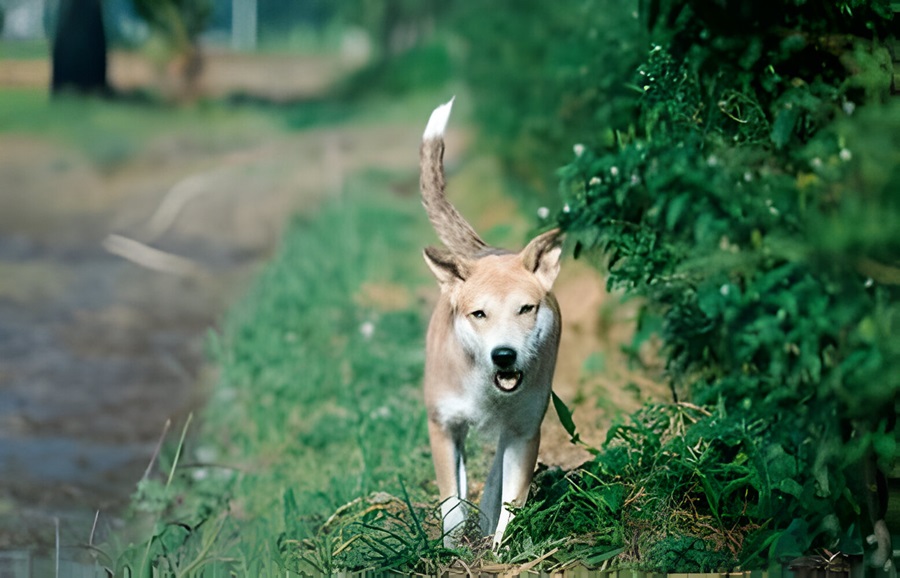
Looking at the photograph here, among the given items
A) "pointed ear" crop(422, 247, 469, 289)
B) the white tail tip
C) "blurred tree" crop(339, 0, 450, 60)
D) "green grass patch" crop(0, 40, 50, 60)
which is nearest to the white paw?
"pointed ear" crop(422, 247, 469, 289)

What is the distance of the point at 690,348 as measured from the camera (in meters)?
5.77

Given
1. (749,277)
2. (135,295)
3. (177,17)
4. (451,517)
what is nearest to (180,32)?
(177,17)

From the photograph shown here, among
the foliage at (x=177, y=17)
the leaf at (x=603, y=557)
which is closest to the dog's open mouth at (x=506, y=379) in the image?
the leaf at (x=603, y=557)

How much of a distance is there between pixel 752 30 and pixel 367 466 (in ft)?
8.59

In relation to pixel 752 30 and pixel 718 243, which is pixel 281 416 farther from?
pixel 752 30

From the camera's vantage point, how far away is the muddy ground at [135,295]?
23.2 feet

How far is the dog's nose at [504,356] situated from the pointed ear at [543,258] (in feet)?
1.09

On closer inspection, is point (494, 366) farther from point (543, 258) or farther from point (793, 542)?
point (793, 542)

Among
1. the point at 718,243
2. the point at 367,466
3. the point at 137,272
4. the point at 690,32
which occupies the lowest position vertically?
the point at 137,272

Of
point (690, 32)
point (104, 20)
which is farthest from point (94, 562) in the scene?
point (104, 20)

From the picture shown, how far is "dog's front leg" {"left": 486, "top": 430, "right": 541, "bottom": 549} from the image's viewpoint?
14.9 ft

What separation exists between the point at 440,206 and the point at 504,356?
84cm

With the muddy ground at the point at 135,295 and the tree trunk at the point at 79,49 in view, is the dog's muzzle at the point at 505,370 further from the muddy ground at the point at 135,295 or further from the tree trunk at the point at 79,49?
the tree trunk at the point at 79,49

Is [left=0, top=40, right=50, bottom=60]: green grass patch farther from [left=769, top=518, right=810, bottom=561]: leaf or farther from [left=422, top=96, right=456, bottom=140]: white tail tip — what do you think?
[left=769, top=518, right=810, bottom=561]: leaf
